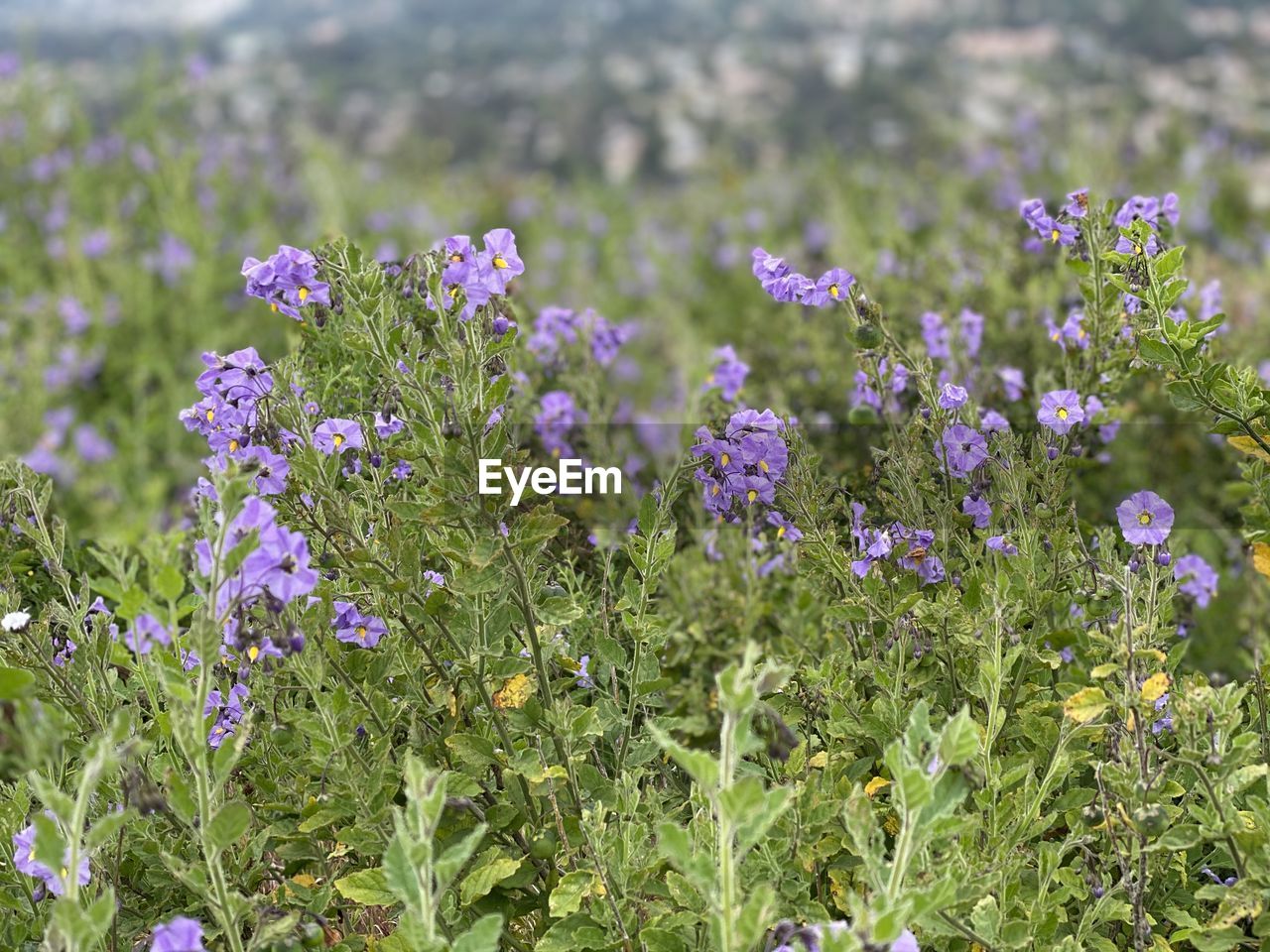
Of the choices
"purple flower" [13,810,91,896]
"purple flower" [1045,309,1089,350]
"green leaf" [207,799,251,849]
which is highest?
"purple flower" [1045,309,1089,350]

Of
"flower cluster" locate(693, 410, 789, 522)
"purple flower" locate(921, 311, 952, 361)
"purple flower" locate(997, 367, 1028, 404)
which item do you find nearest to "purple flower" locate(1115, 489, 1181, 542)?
"flower cluster" locate(693, 410, 789, 522)

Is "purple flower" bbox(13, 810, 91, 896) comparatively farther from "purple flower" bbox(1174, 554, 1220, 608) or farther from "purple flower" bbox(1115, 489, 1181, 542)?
"purple flower" bbox(1174, 554, 1220, 608)

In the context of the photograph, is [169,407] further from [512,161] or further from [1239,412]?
[512,161]

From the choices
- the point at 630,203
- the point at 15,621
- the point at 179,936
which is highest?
the point at 630,203

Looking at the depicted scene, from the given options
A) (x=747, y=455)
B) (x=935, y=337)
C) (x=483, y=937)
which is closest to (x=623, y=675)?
(x=747, y=455)

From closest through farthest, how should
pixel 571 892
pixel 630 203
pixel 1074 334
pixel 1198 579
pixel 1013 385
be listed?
pixel 571 892 < pixel 1074 334 < pixel 1198 579 < pixel 1013 385 < pixel 630 203

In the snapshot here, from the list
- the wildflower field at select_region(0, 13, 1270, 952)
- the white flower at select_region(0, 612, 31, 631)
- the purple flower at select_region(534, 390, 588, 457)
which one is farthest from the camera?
the purple flower at select_region(534, 390, 588, 457)

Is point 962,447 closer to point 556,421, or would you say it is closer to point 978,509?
point 978,509
